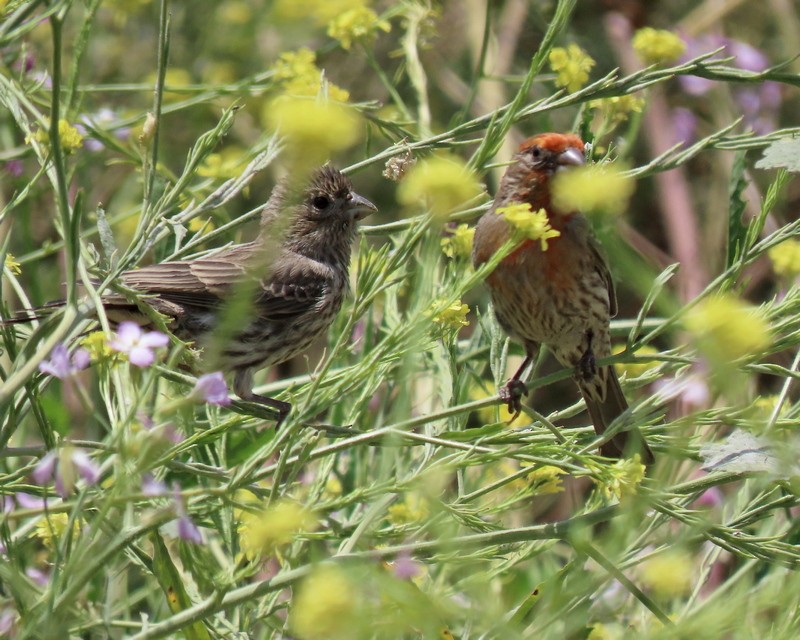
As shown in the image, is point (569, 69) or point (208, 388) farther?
point (569, 69)

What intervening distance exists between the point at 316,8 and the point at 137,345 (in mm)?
4310

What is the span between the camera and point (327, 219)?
17.6ft

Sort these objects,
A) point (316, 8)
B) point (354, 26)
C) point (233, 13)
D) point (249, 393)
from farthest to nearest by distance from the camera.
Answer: point (233, 13)
point (316, 8)
point (354, 26)
point (249, 393)

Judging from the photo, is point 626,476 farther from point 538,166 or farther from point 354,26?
point 354,26

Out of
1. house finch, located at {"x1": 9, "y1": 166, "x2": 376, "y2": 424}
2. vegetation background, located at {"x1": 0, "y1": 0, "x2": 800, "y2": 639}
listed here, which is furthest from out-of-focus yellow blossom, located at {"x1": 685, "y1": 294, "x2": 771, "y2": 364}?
house finch, located at {"x1": 9, "y1": 166, "x2": 376, "y2": 424}

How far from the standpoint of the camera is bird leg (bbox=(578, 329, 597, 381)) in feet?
12.6

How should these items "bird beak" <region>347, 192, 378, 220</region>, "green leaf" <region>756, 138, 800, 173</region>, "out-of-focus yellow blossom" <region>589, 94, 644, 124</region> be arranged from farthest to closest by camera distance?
1. "bird beak" <region>347, 192, 378, 220</region>
2. "out-of-focus yellow blossom" <region>589, 94, 644, 124</region>
3. "green leaf" <region>756, 138, 800, 173</region>

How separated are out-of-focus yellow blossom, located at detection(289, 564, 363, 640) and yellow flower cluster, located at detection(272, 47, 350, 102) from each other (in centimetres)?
252

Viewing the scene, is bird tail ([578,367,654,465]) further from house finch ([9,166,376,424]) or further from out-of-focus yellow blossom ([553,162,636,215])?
out-of-focus yellow blossom ([553,162,636,215])

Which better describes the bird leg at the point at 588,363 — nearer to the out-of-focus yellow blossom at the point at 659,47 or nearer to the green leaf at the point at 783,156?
the green leaf at the point at 783,156

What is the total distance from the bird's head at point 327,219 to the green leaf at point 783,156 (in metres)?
2.21

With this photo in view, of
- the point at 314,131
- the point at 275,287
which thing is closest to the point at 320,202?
the point at 275,287

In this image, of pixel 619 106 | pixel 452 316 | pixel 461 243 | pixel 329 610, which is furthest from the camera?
pixel 619 106

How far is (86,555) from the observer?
2.27 metres
